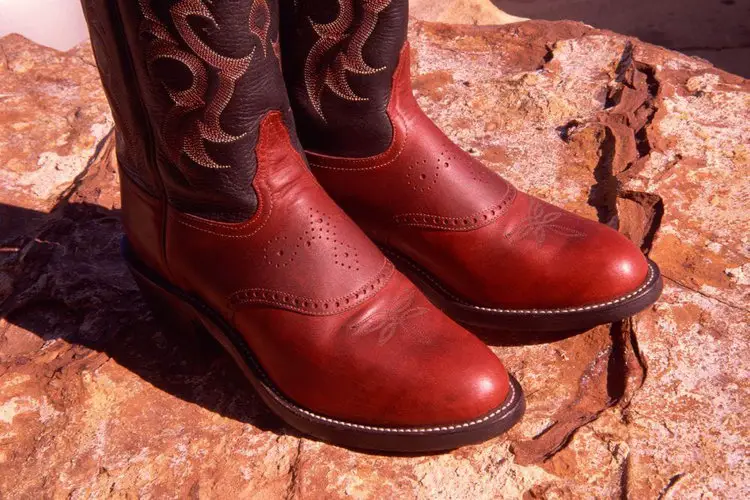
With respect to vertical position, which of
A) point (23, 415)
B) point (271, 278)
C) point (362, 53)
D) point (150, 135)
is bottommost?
point (23, 415)

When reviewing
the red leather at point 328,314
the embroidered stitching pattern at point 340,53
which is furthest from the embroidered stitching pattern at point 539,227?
the embroidered stitching pattern at point 340,53

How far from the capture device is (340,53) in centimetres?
136

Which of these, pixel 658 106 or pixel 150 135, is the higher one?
pixel 150 135

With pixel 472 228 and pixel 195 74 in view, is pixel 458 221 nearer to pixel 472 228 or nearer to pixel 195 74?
pixel 472 228

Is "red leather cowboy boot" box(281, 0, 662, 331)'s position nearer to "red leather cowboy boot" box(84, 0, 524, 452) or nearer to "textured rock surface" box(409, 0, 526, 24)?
"red leather cowboy boot" box(84, 0, 524, 452)

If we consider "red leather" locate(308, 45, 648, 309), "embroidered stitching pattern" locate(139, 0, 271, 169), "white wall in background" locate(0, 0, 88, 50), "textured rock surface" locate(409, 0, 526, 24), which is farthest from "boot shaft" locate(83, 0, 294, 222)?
"textured rock surface" locate(409, 0, 526, 24)

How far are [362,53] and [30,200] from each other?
1.21 metres

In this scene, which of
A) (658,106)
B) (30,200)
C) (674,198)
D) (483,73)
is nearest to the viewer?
(674,198)

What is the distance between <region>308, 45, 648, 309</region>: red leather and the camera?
149 centimetres

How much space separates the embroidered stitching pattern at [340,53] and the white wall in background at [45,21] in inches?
116

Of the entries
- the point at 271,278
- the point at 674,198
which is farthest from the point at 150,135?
the point at 674,198

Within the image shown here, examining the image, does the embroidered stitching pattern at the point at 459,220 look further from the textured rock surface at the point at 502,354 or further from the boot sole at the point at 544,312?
the textured rock surface at the point at 502,354

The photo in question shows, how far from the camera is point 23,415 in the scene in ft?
4.84

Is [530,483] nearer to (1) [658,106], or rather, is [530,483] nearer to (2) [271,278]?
(2) [271,278]
